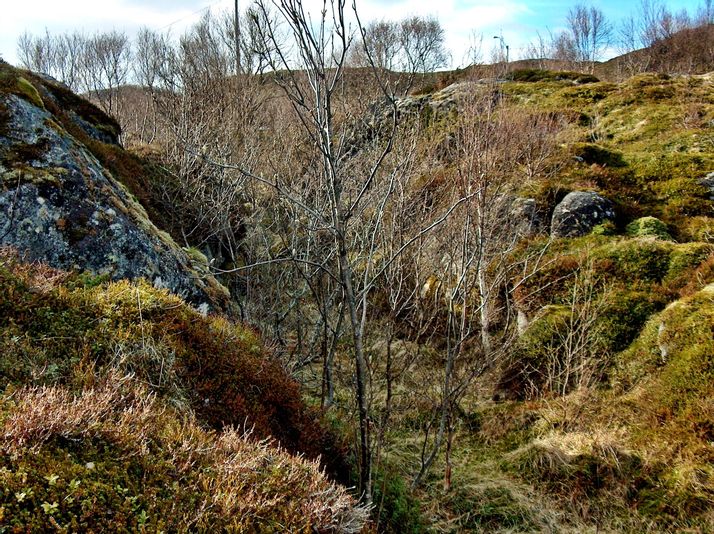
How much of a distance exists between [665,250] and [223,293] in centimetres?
680

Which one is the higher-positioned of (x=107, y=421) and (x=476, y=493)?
(x=107, y=421)

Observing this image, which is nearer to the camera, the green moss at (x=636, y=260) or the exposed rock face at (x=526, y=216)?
the green moss at (x=636, y=260)

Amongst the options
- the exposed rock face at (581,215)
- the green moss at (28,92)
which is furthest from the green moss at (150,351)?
the exposed rock face at (581,215)

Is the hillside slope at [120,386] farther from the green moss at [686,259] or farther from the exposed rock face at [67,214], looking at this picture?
the green moss at [686,259]

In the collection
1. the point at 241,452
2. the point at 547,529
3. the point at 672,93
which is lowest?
the point at 547,529

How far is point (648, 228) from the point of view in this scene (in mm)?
7711

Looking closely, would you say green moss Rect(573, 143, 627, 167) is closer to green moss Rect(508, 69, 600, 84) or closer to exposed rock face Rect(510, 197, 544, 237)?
exposed rock face Rect(510, 197, 544, 237)

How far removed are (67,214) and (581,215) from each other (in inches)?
318

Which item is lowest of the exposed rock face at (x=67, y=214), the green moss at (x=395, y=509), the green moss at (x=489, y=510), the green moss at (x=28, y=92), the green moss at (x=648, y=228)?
the green moss at (x=489, y=510)

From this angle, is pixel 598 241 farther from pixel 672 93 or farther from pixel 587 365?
pixel 672 93

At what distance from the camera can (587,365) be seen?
5.89 m

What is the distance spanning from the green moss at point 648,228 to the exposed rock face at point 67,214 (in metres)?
7.22

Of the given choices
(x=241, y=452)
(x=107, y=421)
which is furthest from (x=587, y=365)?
(x=107, y=421)

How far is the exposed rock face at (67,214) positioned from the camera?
4.14m
